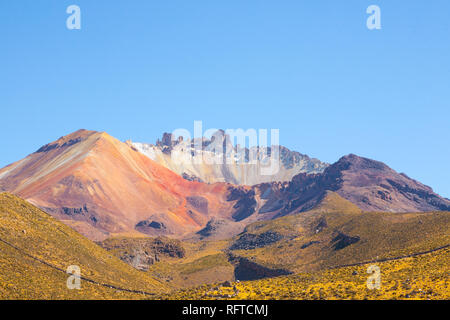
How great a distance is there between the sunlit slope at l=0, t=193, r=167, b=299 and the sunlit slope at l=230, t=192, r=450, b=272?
4120cm

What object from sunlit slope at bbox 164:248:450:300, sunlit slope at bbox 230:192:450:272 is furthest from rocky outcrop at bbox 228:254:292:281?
sunlit slope at bbox 164:248:450:300

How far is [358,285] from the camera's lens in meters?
71.1

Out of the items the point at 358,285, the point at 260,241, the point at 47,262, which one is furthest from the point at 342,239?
the point at 47,262

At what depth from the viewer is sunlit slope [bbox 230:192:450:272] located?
10619 centimetres

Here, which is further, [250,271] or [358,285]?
[250,271]

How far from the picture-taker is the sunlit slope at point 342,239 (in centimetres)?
10619

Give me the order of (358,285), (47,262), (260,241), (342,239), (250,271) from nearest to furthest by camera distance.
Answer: (358,285) → (47,262) → (342,239) → (250,271) → (260,241)

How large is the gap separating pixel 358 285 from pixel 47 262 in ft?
147

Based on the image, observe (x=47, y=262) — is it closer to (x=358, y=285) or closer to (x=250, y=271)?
(x=358, y=285)

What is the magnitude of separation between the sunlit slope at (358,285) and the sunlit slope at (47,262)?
17.3m

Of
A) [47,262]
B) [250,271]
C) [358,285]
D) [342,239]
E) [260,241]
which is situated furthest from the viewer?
[260,241]
